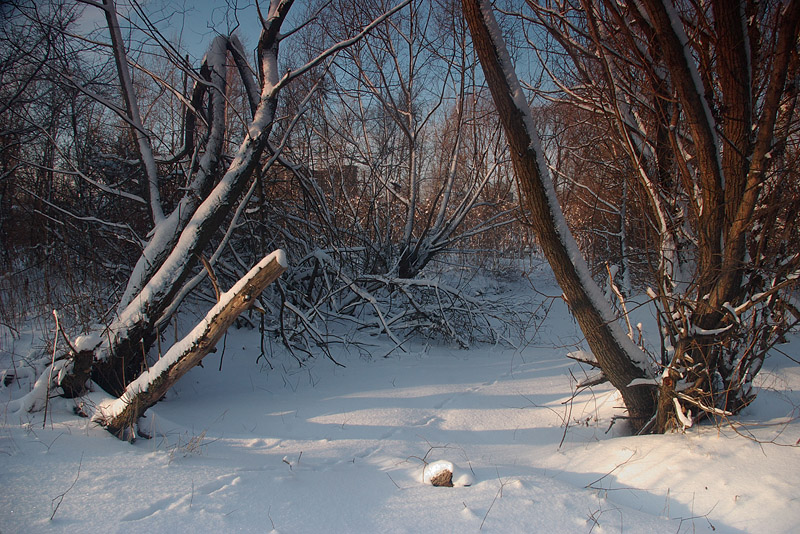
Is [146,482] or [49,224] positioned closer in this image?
[146,482]

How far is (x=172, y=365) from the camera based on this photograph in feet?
10.5

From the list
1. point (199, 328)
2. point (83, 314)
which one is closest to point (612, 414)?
point (199, 328)

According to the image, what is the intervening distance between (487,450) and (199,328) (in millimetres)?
2328

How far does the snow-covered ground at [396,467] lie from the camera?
6.98ft

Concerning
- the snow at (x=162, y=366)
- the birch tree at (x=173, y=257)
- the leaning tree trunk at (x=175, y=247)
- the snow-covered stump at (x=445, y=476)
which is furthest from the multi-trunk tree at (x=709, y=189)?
the snow at (x=162, y=366)

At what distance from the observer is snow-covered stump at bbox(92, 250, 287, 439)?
3039 millimetres

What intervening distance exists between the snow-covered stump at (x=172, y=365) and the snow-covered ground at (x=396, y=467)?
14cm

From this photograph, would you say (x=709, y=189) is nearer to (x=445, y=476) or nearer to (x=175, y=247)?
(x=445, y=476)

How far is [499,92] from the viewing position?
330 centimetres

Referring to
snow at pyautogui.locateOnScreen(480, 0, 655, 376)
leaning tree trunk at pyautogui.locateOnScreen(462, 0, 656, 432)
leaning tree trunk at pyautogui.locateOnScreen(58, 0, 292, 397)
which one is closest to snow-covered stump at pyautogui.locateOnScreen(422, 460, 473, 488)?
leaning tree trunk at pyautogui.locateOnScreen(462, 0, 656, 432)

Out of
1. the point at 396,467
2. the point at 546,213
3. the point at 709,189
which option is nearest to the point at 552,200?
the point at 546,213

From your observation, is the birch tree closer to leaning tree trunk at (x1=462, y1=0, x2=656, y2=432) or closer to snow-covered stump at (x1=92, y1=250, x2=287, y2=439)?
snow-covered stump at (x1=92, y1=250, x2=287, y2=439)

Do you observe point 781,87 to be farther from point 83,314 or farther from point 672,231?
point 83,314

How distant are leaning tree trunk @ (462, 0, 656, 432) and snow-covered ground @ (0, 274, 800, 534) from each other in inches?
22.2
